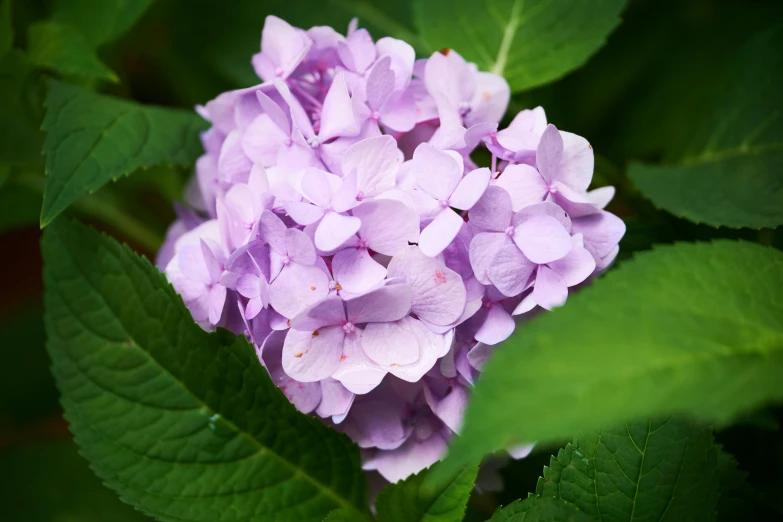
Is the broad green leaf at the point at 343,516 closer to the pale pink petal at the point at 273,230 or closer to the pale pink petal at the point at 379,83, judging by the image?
the pale pink petal at the point at 273,230

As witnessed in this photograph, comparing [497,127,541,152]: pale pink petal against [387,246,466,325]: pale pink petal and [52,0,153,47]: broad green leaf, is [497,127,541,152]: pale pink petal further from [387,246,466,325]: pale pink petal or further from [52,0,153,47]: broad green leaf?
[52,0,153,47]: broad green leaf

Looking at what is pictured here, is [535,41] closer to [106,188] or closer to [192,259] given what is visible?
[192,259]

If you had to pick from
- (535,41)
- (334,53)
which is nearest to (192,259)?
(334,53)

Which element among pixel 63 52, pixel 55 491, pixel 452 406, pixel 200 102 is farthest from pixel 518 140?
pixel 55 491

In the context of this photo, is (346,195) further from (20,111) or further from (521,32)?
(20,111)

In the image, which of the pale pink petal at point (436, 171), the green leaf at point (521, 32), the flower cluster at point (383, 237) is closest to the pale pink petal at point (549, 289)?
the flower cluster at point (383, 237)

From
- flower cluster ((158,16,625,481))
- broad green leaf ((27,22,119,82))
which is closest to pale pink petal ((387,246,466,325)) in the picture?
flower cluster ((158,16,625,481))
